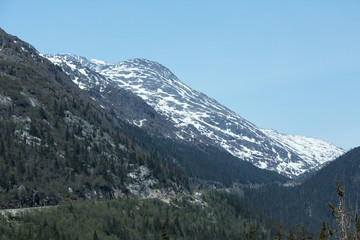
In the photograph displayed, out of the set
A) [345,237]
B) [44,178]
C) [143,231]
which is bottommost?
[143,231]

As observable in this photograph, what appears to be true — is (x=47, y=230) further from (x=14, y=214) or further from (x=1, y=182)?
(x=1, y=182)

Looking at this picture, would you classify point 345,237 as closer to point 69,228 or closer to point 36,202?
point 69,228

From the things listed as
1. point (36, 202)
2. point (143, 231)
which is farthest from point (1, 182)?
point (143, 231)

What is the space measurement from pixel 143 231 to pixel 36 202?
152 feet

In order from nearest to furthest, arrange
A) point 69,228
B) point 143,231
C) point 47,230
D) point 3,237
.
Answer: point 3,237 → point 47,230 → point 69,228 → point 143,231

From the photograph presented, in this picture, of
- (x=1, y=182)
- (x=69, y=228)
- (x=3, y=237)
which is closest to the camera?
(x=3, y=237)

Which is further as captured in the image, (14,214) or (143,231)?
(143,231)

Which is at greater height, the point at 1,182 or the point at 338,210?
the point at 338,210

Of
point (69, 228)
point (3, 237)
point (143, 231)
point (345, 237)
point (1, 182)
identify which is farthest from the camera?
point (143, 231)

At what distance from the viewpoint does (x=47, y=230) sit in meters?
147

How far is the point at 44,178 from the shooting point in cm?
19650

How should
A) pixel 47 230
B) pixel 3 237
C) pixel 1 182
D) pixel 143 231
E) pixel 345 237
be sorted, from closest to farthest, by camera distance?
1. pixel 345 237
2. pixel 3 237
3. pixel 47 230
4. pixel 1 182
5. pixel 143 231

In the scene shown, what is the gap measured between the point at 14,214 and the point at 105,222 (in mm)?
42721

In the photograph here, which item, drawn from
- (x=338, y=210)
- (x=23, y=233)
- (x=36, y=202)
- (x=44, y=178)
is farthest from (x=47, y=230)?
(x=338, y=210)
